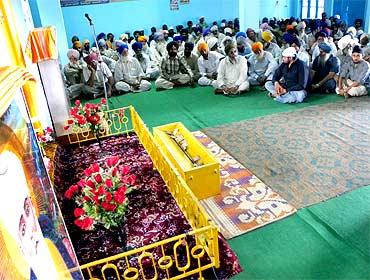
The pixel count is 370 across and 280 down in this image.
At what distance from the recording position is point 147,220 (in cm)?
311

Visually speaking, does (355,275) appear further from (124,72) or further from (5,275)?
(124,72)

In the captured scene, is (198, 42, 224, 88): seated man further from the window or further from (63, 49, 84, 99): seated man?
the window

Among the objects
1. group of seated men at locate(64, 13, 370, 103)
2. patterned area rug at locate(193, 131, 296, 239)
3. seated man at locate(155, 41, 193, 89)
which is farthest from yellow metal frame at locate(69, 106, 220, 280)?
seated man at locate(155, 41, 193, 89)

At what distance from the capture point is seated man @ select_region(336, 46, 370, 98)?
5.99 meters

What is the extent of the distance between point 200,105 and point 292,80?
165 centimetres

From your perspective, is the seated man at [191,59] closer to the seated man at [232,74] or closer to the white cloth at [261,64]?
the seated man at [232,74]

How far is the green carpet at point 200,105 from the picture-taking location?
5770 millimetres

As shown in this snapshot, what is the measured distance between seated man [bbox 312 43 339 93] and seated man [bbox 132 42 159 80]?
370cm

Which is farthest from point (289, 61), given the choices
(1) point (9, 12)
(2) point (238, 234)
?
(1) point (9, 12)

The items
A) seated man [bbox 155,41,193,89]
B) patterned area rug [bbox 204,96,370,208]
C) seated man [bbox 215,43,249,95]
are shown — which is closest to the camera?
patterned area rug [bbox 204,96,370,208]

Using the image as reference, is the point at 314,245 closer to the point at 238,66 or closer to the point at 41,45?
the point at 41,45

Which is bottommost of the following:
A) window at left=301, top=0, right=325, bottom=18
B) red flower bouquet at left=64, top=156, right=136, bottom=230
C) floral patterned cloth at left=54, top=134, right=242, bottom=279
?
floral patterned cloth at left=54, top=134, right=242, bottom=279

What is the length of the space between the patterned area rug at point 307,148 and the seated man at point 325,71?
624 millimetres

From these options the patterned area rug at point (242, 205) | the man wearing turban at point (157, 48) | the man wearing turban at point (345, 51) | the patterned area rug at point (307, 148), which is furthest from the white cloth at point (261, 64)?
the patterned area rug at point (242, 205)
